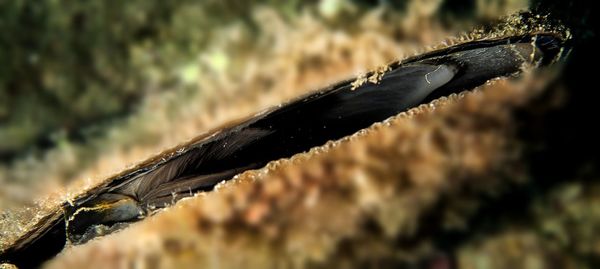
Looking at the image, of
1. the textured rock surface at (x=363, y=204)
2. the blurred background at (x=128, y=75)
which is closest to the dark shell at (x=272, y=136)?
the blurred background at (x=128, y=75)

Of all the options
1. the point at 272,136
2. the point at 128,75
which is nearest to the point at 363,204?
the point at 272,136

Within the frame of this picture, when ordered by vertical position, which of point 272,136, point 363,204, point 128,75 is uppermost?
point 128,75

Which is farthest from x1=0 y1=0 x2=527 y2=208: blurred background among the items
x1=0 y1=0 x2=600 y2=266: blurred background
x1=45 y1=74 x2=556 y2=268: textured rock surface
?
x1=45 y1=74 x2=556 y2=268: textured rock surface

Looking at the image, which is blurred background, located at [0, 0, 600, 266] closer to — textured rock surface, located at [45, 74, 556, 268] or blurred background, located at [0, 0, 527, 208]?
blurred background, located at [0, 0, 527, 208]

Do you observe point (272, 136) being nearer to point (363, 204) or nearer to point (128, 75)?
point (128, 75)

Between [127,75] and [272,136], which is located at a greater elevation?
[127,75]

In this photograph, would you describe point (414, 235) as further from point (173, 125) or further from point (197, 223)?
point (173, 125)

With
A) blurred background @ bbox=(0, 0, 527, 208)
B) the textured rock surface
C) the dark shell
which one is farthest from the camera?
the textured rock surface

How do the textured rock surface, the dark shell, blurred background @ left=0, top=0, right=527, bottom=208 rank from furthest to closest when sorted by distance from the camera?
the textured rock surface, the dark shell, blurred background @ left=0, top=0, right=527, bottom=208

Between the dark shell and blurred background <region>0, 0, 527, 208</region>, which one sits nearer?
blurred background <region>0, 0, 527, 208</region>
